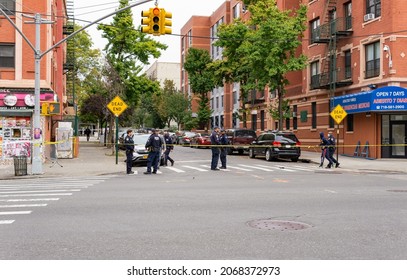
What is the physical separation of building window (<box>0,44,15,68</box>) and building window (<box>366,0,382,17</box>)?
21.9m

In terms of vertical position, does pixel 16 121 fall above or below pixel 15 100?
below

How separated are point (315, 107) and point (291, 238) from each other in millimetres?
31475

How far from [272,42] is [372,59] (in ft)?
22.0

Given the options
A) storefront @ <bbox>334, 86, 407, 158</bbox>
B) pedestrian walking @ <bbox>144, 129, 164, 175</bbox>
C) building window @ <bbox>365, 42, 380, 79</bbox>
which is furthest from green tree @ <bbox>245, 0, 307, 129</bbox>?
pedestrian walking @ <bbox>144, 129, 164, 175</bbox>

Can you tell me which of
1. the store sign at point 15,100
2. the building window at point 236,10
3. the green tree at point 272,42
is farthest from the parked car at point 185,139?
the store sign at point 15,100

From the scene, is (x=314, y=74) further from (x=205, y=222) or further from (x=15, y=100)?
(x=205, y=222)

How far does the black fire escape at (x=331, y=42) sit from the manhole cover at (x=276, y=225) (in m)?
25.2

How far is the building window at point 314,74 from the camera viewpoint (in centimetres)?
3547

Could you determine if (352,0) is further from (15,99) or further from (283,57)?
(15,99)

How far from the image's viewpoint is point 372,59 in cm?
2962

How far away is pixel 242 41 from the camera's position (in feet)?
118

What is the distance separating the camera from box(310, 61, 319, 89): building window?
3547 centimetres
